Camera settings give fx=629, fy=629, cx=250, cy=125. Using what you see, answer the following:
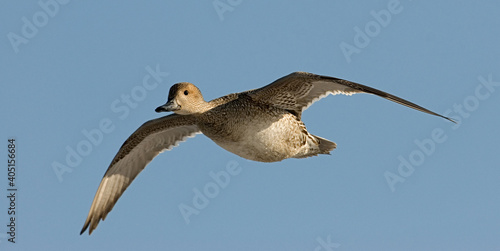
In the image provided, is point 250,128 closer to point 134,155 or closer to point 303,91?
point 303,91

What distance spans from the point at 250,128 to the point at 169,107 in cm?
129

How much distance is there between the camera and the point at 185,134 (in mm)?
11305

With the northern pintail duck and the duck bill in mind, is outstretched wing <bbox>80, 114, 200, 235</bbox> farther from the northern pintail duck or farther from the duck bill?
the duck bill

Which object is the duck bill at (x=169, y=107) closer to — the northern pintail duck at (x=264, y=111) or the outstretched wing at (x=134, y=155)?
the northern pintail duck at (x=264, y=111)

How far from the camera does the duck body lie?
30.9 ft

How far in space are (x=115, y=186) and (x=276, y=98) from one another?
377cm

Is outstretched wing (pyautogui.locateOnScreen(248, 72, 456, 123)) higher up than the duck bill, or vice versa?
outstretched wing (pyautogui.locateOnScreen(248, 72, 456, 123))

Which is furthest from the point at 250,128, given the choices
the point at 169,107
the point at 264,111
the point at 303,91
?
the point at 169,107

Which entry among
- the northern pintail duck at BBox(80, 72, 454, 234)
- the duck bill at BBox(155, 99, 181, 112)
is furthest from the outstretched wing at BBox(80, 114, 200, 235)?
the duck bill at BBox(155, 99, 181, 112)

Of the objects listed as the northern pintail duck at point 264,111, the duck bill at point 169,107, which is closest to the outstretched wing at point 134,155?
the northern pintail duck at point 264,111

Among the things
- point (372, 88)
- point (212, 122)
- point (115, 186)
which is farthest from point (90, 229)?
point (372, 88)

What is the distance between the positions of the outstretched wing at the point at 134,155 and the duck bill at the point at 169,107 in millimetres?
1948

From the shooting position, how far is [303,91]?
957 cm

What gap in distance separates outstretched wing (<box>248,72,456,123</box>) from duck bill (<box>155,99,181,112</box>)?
1.24 m
